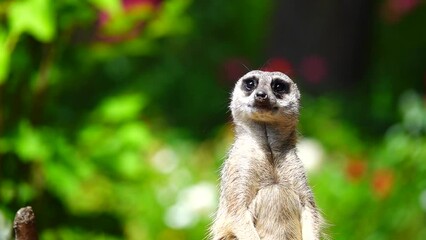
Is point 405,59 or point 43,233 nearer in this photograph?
point 43,233

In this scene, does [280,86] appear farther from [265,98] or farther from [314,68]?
[314,68]

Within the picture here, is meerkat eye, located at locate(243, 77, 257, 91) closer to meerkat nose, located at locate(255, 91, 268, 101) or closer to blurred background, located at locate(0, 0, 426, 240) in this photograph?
meerkat nose, located at locate(255, 91, 268, 101)

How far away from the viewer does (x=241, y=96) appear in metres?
3.21

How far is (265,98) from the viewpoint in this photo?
10.2 feet

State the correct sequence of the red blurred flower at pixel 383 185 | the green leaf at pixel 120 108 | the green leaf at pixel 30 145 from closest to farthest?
the green leaf at pixel 30 145, the green leaf at pixel 120 108, the red blurred flower at pixel 383 185

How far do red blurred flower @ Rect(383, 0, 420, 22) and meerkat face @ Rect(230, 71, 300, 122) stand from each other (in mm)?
9548

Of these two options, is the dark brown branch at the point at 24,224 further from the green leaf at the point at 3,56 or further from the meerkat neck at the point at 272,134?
the green leaf at the point at 3,56

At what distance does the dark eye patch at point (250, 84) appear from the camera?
3197 mm

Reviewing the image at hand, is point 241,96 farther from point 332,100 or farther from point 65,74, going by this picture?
point 332,100

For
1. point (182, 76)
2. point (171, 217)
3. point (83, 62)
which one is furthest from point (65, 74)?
point (182, 76)

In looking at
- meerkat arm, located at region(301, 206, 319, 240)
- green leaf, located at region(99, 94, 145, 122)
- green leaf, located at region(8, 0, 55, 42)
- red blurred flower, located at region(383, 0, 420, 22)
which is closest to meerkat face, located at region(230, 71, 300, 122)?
meerkat arm, located at region(301, 206, 319, 240)

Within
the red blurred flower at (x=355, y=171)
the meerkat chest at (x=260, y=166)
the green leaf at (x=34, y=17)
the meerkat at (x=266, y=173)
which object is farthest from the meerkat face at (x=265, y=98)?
the red blurred flower at (x=355, y=171)

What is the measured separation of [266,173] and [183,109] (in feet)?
24.9

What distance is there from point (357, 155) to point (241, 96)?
5634 mm
